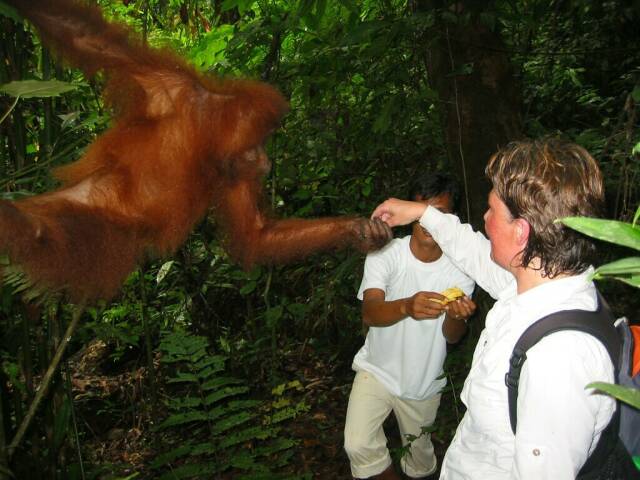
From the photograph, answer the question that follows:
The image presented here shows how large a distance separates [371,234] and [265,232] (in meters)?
0.58

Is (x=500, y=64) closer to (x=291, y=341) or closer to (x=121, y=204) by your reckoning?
(x=121, y=204)

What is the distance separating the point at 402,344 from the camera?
285 cm

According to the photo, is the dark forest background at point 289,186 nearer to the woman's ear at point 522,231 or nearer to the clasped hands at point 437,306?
the clasped hands at point 437,306

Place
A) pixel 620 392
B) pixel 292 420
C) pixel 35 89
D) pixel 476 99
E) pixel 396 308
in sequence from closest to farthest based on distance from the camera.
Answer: pixel 620 392, pixel 35 89, pixel 396 308, pixel 476 99, pixel 292 420

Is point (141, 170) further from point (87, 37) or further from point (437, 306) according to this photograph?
point (437, 306)

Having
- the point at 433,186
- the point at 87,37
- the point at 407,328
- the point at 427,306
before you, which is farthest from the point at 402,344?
the point at 87,37

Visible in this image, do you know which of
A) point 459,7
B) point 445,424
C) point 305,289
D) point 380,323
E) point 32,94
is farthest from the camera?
point 305,289

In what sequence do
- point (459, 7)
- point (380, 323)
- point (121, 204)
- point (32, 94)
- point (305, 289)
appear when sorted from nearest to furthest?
point (32, 94)
point (121, 204)
point (380, 323)
point (459, 7)
point (305, 289)

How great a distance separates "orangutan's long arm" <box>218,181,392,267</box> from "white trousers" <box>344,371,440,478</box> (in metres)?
0.71

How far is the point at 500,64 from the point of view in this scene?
3.38m

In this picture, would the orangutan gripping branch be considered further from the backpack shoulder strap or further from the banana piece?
the backpack shoulder strap

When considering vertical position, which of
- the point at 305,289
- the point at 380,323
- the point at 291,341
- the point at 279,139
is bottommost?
Result: the point at 291,341

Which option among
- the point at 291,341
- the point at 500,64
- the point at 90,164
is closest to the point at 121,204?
the point at 90,164

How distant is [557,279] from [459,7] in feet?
7.12
